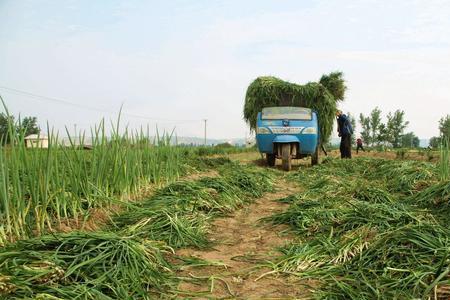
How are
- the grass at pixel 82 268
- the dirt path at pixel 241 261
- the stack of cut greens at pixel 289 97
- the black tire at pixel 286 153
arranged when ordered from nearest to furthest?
the grass at pixel 82 268, the dirt path at pixel 241 261, the black tire at pixel 286 153, the stack of cut greens at pixel 289 97

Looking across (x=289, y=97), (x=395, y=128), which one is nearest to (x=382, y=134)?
(x=395, y=128)

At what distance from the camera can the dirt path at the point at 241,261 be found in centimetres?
212

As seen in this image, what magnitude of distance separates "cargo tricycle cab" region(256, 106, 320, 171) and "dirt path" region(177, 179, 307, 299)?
489 cm

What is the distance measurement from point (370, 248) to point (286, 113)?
6876mm

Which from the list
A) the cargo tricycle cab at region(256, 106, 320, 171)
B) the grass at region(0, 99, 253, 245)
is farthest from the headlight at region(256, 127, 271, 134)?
the grass at region(0, 99, 253, 245)

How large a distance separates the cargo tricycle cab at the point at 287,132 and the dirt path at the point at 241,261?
4.89m

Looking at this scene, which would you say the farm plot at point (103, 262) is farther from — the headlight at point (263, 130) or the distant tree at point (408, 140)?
the distant tree at point (408, 140)

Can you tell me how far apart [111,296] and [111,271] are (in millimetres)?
170

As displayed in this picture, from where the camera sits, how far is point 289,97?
10094mm

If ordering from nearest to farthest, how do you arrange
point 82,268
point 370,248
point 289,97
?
1. point 82,268
2. point 370,248
3. point 289,97

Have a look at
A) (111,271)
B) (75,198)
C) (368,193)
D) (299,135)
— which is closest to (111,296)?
(111,271)

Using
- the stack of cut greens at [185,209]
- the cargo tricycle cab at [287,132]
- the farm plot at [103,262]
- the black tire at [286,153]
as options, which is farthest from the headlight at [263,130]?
the farm plot at [103,262]

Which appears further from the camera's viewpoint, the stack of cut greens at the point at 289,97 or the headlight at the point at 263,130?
the stack of cut greens at the point at 289,97

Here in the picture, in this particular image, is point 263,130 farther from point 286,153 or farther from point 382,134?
point 382,134
